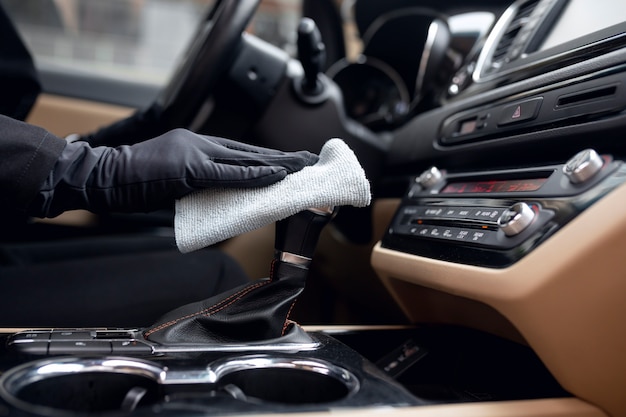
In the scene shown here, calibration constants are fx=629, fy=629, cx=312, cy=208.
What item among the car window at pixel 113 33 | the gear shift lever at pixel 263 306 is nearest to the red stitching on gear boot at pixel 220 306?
the gear shift lever at pixel 263 306

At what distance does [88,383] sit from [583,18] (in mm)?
649

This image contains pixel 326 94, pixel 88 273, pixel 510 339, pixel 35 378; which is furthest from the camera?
pixel 326 94

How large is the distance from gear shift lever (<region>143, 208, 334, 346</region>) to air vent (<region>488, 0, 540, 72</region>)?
413 mm

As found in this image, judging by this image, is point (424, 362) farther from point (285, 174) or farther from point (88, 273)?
point (88, 273)

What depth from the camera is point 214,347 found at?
21.0 inches

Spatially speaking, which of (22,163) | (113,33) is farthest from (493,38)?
(113,33)

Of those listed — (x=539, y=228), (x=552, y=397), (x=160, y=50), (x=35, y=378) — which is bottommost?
(x=160, y=50)

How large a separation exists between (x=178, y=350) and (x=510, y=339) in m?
0.35

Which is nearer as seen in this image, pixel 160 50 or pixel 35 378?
pixel 35 378

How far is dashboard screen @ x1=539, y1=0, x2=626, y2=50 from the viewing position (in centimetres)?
66

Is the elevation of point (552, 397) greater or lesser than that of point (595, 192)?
lesser

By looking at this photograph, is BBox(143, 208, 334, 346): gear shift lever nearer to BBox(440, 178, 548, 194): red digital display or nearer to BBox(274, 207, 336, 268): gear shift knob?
BBox(274, 207, 336, 268): gear shift knob

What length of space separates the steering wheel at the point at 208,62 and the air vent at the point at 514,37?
34cm

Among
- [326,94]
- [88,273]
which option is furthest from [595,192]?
[88,273]
